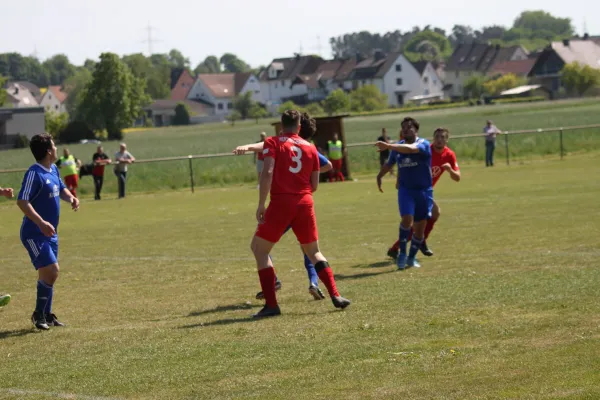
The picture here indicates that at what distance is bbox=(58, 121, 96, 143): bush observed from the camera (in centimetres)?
10118

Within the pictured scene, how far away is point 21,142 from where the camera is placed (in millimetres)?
70375

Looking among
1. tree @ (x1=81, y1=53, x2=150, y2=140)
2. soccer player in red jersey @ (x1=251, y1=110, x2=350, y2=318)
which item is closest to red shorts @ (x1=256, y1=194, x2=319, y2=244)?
soccer player in red jersey @ (x1=251, y1=110, x2=350, y2=318)

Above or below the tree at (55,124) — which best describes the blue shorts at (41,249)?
above

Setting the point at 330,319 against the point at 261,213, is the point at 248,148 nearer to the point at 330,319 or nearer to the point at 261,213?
the point at 261,213

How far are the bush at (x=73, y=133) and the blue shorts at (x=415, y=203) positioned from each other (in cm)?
8995

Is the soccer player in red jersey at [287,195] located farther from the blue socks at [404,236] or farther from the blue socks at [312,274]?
the blue socks at [404,236]

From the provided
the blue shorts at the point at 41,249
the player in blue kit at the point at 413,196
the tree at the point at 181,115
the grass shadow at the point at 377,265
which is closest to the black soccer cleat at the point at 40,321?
the blue shorts at the point at 41,249

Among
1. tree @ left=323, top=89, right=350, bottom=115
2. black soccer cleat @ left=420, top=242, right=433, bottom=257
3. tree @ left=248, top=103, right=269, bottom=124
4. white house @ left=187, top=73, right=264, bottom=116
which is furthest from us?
white house @ left=187, top=73, right=264, bottom=116

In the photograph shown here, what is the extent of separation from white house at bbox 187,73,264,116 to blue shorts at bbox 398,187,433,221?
169 metres

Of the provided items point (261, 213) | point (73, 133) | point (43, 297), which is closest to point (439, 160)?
point (261, 213)

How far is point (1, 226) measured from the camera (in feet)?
87.4

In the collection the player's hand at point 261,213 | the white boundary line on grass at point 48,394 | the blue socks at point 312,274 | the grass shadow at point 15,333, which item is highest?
the player's hand at point 261,213

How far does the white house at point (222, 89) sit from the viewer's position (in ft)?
609

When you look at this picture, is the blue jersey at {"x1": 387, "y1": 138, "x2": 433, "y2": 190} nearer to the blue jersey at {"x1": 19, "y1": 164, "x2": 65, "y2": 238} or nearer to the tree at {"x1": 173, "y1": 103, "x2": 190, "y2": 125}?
the blue jersey at {"x1": 19, "y1": 164, "x2": 65, "y2": 238}
